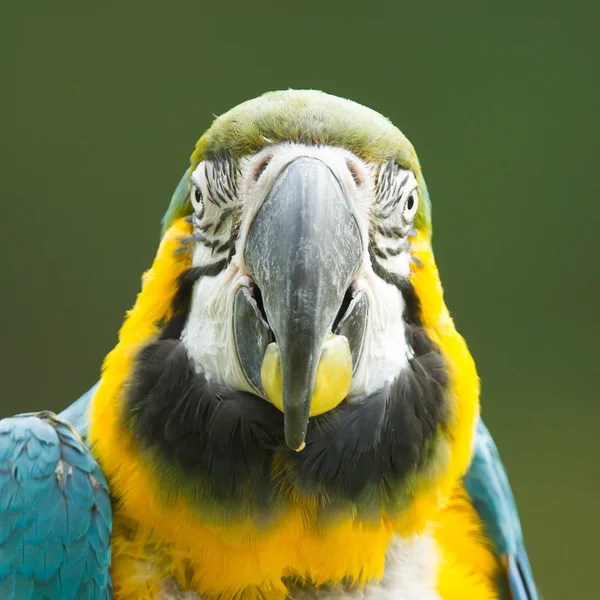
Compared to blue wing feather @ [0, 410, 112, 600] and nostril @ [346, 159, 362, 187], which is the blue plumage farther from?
nostril @ [346, 159, 362, 187]

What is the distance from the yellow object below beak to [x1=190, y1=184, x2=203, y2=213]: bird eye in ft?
0.99

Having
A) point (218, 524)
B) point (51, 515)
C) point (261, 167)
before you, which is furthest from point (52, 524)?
point (261, 167)

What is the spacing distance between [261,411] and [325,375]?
0.13 m

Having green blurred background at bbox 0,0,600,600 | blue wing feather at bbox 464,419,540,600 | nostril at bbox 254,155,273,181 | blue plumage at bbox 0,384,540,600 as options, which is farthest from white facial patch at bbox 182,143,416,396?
green blurred background at bbox 0,0,600,600

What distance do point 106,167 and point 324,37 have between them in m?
0.93

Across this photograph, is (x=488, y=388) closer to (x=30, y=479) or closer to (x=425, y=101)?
(x=425, y=101)

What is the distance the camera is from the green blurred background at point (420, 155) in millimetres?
2889

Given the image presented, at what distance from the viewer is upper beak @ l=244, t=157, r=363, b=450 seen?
0.94m

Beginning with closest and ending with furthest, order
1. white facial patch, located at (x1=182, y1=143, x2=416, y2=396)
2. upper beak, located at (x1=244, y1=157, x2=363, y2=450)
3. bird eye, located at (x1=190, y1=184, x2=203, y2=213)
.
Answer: upper beak, located at (x1=244, y1=157, x2=363, y2=450) < white facial patch, located at (x1=182, y1=143, x2=416, y2=396) < bird eye, located at (x1=190, y1=184, x2=203, y2=213)

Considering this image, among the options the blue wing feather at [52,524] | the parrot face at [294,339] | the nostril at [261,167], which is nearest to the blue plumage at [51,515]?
the blue wing feather at [52,524]

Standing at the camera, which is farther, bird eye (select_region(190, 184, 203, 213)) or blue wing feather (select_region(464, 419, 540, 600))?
blue wing feather (select_region(464, 419, 540, 600))

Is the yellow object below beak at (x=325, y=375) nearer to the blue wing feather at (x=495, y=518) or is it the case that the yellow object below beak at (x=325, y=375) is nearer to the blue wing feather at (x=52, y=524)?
the blue wing feather at (x=52, y=524)

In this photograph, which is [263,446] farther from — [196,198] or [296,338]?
[196,198]

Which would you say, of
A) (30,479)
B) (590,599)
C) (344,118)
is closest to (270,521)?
(30,479)
